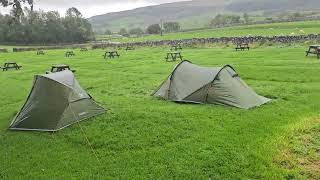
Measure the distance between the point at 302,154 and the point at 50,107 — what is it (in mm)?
9486

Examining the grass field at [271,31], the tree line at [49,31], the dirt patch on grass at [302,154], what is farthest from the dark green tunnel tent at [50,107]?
the tree line at [49,31]

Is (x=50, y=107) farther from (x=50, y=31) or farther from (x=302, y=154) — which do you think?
(x=50, y=31)

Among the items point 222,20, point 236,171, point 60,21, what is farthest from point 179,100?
point 222,20

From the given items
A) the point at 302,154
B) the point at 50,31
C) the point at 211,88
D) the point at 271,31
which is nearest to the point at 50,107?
the point at 211,88

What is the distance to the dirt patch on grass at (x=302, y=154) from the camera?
35.8 ft

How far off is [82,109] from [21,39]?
111565 mm

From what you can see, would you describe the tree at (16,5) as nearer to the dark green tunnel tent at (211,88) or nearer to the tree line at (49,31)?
the dark green tunnel tent at (211,88)

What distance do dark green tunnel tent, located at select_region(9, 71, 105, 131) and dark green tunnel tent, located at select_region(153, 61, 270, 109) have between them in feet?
17.6

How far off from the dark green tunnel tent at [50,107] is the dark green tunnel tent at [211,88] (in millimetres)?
5358

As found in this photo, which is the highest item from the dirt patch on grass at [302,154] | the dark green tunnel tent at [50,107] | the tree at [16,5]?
the tree at [16,5]

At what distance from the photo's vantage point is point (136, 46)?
81.1 meters

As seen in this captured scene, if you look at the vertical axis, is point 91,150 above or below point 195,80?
below

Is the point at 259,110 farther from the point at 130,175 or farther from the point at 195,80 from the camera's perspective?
the point at 130,175

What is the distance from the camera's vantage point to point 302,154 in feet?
40.3
